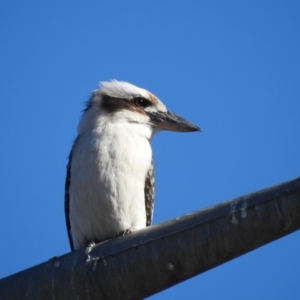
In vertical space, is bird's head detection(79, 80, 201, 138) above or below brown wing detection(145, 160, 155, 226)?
above

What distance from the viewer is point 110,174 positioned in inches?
245

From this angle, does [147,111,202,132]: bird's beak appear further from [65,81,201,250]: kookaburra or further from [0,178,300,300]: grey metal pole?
[0,178,300,300]: grey metal pole

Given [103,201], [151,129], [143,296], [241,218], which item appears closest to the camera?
[241,218]

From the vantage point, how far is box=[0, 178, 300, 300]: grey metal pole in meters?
Answer: 3.38

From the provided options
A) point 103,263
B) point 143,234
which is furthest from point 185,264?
point 103,263

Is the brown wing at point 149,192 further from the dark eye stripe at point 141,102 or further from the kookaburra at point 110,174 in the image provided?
the dark eye stripe at point 141,102

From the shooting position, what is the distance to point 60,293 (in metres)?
4.04

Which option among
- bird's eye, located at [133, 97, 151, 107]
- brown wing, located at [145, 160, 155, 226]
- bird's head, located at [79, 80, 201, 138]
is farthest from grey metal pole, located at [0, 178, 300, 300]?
bird's eye, located at [133, 97, 151, 107]

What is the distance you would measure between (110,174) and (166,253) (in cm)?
253

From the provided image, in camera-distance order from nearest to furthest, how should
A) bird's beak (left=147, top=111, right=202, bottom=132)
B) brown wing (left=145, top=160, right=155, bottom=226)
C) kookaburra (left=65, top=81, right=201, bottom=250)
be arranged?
kookaburra (left=65, top=81, right=201, bottom=250), brown wing (left=145, top=160, right=155, bottom=226), bird's beak (left=147, top=111, right=202, bottom=132)

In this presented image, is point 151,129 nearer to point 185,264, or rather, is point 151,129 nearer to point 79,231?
point 79,231

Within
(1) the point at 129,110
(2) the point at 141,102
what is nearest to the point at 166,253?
(1) the point at 129,110

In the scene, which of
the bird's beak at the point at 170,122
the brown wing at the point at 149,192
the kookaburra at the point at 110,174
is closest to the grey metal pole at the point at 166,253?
the kookaburra at the point at 110,174

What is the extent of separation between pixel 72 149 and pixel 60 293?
2.70m
